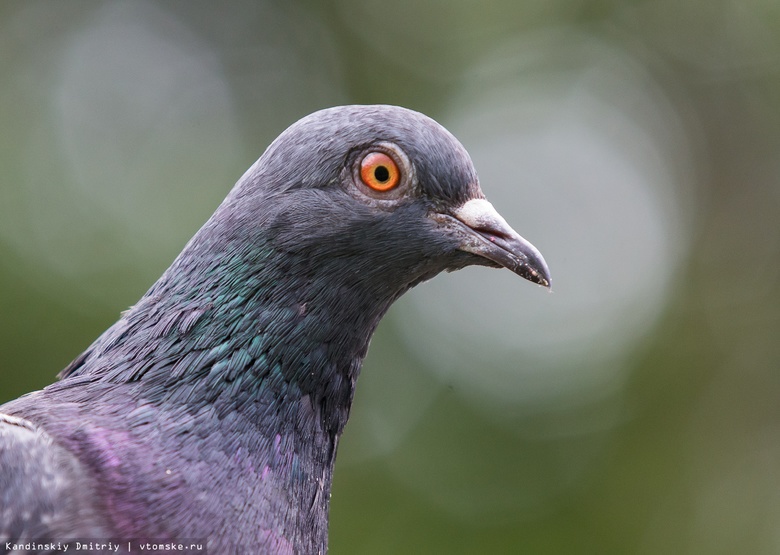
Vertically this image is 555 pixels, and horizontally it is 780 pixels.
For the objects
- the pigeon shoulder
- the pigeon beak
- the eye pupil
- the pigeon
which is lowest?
the pigeon shoulder

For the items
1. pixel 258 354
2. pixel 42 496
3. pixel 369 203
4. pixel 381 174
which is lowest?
pixel 42 496

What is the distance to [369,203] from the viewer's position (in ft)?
12.1

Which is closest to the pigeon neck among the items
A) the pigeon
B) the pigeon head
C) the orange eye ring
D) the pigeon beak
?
the pigeon

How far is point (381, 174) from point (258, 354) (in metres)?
0.93

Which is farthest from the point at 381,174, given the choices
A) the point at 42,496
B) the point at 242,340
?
the point at 42,496

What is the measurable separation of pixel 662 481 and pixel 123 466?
825 cm

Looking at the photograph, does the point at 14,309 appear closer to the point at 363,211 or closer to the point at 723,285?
the point at 363,211

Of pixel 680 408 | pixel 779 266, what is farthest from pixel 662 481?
pixel 779 266

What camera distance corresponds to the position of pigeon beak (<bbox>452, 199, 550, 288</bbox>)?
3.75 m

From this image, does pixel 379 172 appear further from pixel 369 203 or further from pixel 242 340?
pixel 242 340

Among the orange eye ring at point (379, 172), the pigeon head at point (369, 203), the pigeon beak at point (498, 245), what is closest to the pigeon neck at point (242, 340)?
the pigeon head at point (369, 203)

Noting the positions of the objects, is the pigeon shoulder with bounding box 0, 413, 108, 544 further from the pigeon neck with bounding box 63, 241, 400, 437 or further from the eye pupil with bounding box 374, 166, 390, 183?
the eye pupil with bounding box 374, 166, 390, 183

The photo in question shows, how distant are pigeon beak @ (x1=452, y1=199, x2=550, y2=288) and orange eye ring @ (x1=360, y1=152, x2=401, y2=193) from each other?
32 centimetres

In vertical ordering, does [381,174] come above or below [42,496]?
above
